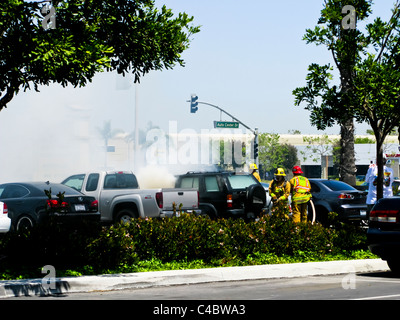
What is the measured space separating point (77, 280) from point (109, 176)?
11.3m

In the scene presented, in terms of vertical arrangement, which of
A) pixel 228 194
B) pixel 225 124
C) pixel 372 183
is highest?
pixel 225 124

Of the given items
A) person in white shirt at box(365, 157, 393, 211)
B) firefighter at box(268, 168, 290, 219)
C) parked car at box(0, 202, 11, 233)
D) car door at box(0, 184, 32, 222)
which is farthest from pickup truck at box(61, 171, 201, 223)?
person in white shirt at box(365, 157, 393, 211)

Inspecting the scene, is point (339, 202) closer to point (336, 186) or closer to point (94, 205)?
point (336, 186)

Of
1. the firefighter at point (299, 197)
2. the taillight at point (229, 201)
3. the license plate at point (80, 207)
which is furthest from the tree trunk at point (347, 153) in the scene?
the license plate at point (80, 207)

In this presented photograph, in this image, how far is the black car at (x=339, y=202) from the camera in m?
21.2

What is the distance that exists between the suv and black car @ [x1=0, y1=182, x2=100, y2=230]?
11.4 ft

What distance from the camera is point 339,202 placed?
21188mm

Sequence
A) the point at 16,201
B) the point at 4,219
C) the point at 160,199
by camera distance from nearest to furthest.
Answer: the point at 4,219
the point at 16,201
the point at 160,199

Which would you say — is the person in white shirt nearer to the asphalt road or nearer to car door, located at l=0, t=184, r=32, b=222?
the asphalt road

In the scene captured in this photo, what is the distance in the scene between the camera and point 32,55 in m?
9.83

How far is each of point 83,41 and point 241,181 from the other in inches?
Answer: 459

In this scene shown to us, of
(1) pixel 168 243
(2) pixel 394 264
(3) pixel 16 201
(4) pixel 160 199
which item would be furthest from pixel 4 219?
(2) pixel 394 264

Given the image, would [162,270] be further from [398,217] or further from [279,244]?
[398,217]

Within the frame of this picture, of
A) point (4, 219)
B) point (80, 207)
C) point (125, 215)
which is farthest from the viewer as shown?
point (125, 215)
